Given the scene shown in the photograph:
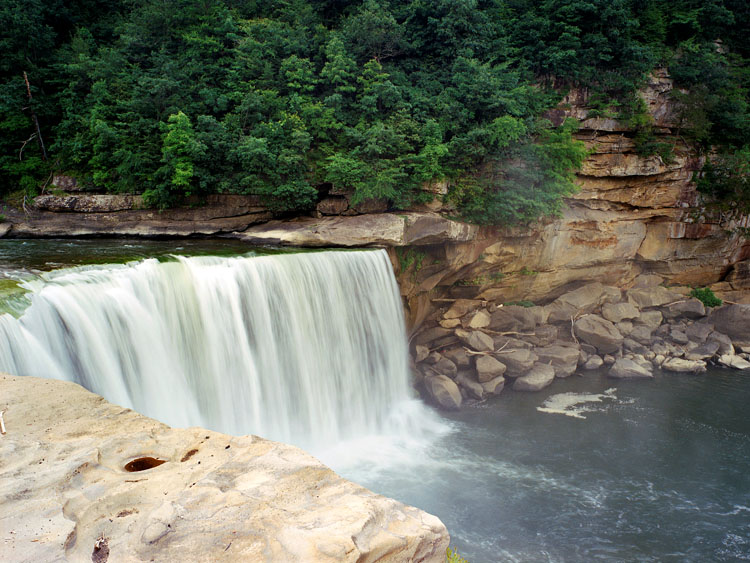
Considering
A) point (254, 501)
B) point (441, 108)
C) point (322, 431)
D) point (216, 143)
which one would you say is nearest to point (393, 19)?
point (441, 108)

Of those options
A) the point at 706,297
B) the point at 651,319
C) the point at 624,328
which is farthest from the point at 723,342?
the point at 624,328

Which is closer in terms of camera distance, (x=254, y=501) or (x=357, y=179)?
(x=254, y=501)

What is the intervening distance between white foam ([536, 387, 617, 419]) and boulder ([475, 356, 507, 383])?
1.68 m

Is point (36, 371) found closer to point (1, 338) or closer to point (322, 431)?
point (1, 338)

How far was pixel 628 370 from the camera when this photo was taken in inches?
655

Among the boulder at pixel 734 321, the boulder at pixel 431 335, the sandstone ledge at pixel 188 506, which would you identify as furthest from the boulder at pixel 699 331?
the sandstone ledge at pixel 188 506

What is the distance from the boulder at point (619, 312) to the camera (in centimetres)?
1897

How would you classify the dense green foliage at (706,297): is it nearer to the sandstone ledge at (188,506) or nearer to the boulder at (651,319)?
the boulder at (651,319)

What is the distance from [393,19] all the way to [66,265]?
13288mm

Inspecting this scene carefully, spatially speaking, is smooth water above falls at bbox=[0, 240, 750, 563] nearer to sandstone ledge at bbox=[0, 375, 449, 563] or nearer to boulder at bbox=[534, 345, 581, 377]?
boulder at bbox=[534, 345, 581, 377]

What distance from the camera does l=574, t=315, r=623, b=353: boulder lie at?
17.6m

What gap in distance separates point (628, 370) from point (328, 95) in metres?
14.3

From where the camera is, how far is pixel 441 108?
1639 centimetres

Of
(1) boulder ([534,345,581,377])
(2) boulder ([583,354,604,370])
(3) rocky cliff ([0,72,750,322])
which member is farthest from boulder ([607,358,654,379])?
(3) rocky cliff ([0,72,750,322])
